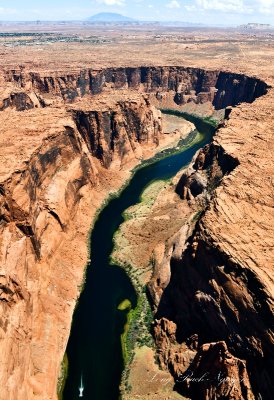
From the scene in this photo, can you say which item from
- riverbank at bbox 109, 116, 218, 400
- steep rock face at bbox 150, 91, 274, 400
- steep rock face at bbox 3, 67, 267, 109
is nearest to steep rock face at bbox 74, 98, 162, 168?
riverbank at bbox 109, 116, 218, 400

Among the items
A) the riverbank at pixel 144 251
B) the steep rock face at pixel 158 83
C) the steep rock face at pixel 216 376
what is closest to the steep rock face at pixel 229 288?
the steep rock face at pixel 216 376

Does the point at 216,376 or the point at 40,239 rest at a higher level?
the point at 216,376

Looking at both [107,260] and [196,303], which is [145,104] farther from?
[196,303]

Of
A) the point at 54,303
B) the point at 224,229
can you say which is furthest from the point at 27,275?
the point at 224,229

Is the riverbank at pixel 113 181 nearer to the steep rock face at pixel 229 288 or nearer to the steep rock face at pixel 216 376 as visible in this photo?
the steep rock face at pixel 229 288

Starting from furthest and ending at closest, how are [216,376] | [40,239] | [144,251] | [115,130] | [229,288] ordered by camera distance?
[115,130]
[144,251]
[40,239]
[229,288]
[216,376]

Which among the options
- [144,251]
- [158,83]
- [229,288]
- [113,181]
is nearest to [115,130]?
[113,181]

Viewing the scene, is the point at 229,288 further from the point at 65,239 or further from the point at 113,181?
the point at 113,181
